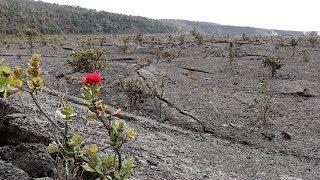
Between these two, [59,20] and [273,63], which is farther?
[59,20]

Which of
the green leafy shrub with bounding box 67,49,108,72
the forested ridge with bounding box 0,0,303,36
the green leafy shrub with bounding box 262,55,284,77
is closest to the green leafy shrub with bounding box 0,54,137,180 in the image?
the green leafy shrub with bounding box 67,49,108,72

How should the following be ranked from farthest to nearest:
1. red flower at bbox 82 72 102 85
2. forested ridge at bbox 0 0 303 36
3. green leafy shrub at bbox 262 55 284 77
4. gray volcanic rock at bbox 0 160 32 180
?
forested ridge at bbox 0 0 303 36
green leafy shrub at bbox 262 55 284 77
gray volcanic rock at bbox 0 160 32 180
red flower at bbox 82 72 102 85

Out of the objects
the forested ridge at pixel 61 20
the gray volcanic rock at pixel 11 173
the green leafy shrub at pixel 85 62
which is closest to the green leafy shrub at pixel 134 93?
the green leafy shrub at pixel 85 62

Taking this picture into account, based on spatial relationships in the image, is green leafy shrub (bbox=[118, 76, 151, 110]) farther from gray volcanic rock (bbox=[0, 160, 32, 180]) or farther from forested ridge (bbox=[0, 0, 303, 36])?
forested ridge (bbox=[0, 0, 303, 36])

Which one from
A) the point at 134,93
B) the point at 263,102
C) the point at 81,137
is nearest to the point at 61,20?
the point at 263,102

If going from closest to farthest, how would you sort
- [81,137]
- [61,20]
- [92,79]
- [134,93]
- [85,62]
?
[92,79], [81,137], [134,93], [85,62], [61,20]

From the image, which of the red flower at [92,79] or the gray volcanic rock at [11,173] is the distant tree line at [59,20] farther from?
the red flower at [92,79]

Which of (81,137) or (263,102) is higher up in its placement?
(81,137)

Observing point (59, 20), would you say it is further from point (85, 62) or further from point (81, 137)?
point (81, 137)

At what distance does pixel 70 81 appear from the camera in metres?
15.1

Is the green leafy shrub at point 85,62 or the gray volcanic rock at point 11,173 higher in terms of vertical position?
the gray volcanic rock at point 11,173

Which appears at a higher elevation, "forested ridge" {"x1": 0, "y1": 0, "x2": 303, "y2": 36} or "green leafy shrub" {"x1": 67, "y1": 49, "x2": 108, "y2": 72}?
"green leafy shrub" {"x1": 67, "y1": 49, "x2": 108, "y2": 72}

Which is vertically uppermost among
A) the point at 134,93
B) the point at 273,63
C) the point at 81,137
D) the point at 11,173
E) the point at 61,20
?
the point at 81,137

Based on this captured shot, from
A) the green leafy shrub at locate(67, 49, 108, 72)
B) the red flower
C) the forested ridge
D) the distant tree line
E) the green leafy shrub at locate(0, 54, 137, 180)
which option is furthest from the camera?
the forested ridge
